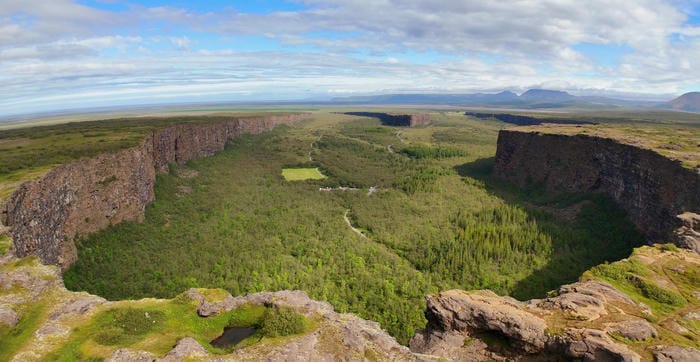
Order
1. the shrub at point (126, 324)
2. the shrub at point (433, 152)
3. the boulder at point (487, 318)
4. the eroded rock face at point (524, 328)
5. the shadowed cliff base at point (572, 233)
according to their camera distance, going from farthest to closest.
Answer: the shrub at point (433, 152) → the shadowed cliff base at point (572, 233) → the boulder at point (487, 318) → the eroded rock face at point (524, 328) → the shrub at point (126, 324)

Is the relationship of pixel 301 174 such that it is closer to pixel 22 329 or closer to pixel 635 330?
pixel 22 329

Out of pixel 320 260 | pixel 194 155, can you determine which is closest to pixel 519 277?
pixel 320 260

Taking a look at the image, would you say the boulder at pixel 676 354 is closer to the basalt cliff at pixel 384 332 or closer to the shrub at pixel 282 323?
the basalt cliff at pixel 384 332

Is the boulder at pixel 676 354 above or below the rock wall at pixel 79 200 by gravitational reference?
below

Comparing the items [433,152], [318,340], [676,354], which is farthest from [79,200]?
[433,152]

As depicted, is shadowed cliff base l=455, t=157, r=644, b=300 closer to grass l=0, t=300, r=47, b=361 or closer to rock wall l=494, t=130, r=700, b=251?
rock wall l=494, t=130, r=700, b=251

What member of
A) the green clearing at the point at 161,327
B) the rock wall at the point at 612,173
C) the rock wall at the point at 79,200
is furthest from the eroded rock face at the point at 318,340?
the rock wall at the point at 612,173
